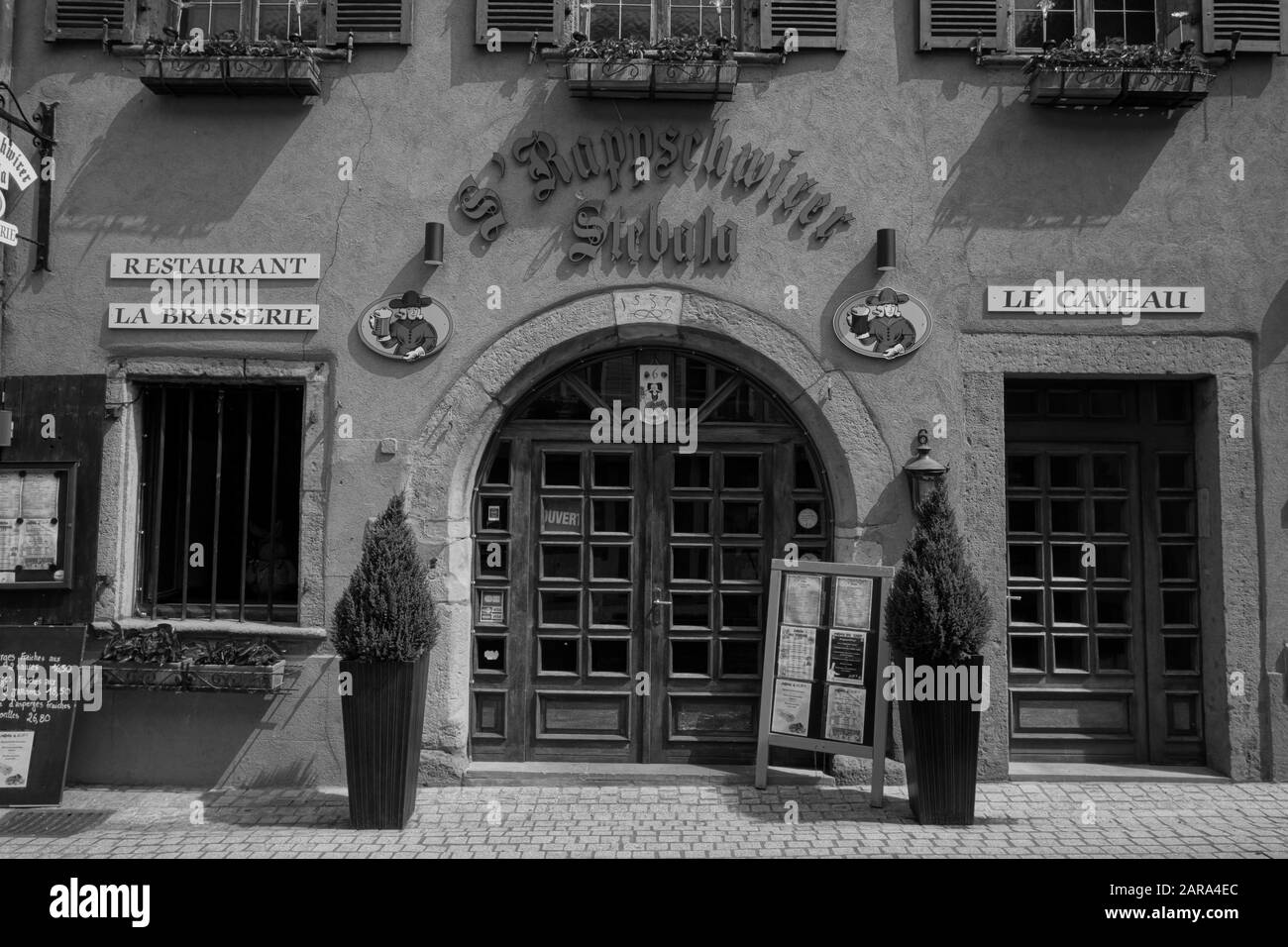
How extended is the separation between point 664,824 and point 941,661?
5.89 feet

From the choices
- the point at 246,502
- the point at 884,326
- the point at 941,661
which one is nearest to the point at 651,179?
the point at 884,326

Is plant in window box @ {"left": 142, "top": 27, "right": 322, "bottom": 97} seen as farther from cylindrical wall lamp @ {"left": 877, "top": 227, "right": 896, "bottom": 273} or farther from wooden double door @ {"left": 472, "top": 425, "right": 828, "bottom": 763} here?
cylindrical wall lamp @ {"left": 877, "top": 227, "right": 896, "bottom": 273}

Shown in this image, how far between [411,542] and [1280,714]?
17.9ft

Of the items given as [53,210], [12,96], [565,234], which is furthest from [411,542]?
[12,96]

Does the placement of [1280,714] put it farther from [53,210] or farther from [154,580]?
[53,210]

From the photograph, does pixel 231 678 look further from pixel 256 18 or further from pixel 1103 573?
pixel 1103 573

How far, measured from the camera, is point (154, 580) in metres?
6.47

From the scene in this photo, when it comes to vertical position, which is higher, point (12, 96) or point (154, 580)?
point (12, 96)

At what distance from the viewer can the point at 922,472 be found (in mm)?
6090

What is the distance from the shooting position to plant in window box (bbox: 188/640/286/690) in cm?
595

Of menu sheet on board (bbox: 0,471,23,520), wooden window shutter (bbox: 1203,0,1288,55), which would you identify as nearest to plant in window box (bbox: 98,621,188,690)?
menu sheet on board (bbox: 0,471,23,520)

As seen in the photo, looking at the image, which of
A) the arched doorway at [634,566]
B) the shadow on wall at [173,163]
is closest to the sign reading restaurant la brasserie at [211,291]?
the shadow on wall at [173,163]

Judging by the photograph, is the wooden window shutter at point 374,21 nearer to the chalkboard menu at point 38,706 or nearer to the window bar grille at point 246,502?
the window bar grille at point 246,502

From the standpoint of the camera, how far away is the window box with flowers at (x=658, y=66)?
6.15 metres
